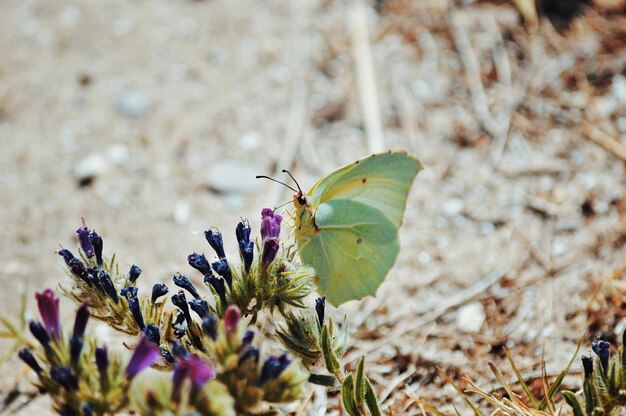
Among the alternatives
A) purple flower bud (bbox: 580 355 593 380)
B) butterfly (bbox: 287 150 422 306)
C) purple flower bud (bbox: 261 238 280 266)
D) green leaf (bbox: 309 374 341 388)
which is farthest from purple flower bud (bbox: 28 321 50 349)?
purple flower bud (bbox: 580 355 593 380)

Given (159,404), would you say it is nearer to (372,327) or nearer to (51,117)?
(372,327)

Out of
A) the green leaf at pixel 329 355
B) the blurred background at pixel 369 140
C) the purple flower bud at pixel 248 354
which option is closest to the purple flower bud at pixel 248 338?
the purple flower bud at pixel 248 354

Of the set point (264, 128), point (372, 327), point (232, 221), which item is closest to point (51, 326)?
point (372, 327)

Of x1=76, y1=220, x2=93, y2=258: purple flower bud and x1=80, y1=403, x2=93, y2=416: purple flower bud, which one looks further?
x1=76, y1=220, x2=93, y2=258: purple flower bud

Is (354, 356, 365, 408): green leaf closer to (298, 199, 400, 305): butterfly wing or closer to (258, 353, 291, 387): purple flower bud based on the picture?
(258, 353, 291, 387): purple flower bud

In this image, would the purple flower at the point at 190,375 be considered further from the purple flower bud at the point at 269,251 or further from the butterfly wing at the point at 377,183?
the butterfly wing at the point at 377,183
